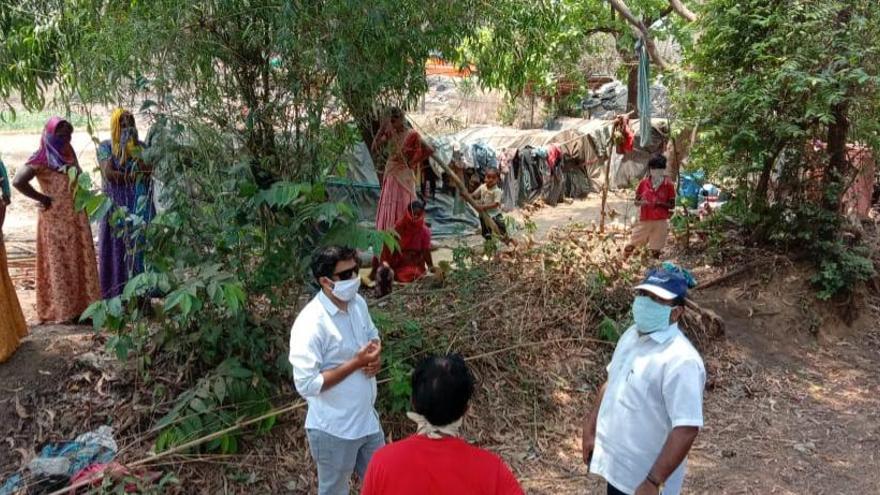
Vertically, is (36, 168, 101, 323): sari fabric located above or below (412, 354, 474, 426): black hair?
above

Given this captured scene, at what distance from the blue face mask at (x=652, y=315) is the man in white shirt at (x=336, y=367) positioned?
108 cm

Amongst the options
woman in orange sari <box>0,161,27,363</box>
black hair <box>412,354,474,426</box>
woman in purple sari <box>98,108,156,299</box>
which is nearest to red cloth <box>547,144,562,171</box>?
woman in purple sari <box>98,108,156,299</box>

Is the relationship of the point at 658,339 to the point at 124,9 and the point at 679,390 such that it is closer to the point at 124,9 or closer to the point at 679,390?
the point at 679,390

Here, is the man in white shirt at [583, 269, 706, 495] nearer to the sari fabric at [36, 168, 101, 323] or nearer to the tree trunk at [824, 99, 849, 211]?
the sari fabric at [36, 168, 101, 323]

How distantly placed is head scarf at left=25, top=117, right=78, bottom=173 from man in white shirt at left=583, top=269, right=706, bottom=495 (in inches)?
165

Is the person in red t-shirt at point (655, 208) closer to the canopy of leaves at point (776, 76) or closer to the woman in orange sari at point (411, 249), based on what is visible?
the canopy of leaves at point (776, 76)

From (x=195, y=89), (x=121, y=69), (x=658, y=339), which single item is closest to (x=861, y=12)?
(x=658, y=339)

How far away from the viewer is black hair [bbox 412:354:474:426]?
1.99 meters

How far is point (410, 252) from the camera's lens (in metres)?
6.82

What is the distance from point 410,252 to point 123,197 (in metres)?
2.68

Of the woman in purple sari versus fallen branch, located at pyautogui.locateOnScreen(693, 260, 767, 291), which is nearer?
the woman in purple sari

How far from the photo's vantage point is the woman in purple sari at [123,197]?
13.9ft

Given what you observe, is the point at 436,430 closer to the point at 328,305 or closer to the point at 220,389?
the point at 328,305

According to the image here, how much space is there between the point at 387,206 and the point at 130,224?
9.00 feet
